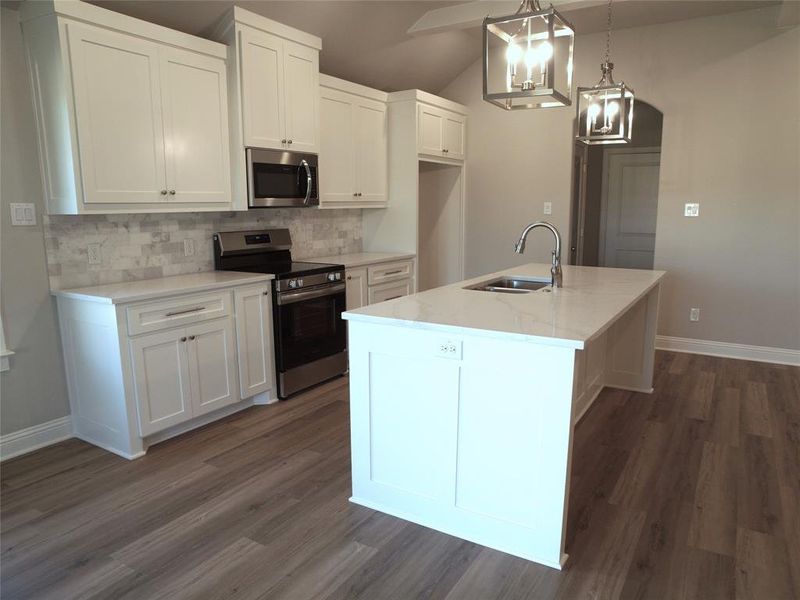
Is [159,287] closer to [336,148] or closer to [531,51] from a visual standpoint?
[336,148]

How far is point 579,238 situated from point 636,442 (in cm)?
346

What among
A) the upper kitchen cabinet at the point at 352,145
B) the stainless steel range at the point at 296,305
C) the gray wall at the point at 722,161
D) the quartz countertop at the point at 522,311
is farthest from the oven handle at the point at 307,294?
the gray wall at the point at 722,161

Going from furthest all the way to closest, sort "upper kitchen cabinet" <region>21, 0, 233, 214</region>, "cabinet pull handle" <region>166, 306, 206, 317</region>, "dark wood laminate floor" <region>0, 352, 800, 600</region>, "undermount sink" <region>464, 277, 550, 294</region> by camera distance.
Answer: "undermount sink" <region>464, 277, 550, 294</region>
"cabinet pull handle" <region>166, 306, 206, 317</region>
"upper kitchen cabinet" <region>21, 0, 233, 214</region>
"dark wood laminate floor" <region>0, 352, 800, 600</region>

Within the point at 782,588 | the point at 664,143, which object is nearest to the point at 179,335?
the point at 782,588

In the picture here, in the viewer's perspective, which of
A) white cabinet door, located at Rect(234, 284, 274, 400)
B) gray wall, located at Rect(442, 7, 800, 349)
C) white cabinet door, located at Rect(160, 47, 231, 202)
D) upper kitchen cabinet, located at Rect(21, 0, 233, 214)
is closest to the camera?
upper kitchen cabinet, located at Rect(21, 0, 233, 214)

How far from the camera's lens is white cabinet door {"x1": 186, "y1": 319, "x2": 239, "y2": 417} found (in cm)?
316

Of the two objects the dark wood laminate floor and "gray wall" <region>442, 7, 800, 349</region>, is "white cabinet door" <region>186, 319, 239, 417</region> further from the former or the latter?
"gray wall" <region>442, 7, 800, 349</region>

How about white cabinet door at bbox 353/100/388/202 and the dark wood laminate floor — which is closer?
the dark wood laminate floor

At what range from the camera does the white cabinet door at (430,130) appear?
4.89 meters

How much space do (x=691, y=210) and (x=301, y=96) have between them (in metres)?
3.36

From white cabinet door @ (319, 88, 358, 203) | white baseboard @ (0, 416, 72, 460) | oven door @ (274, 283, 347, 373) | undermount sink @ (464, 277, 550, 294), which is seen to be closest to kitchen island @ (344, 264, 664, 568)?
undermount sink @ (464, 277, 550, 294)

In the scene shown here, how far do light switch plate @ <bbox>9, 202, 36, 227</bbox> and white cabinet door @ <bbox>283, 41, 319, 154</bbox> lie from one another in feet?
5.18

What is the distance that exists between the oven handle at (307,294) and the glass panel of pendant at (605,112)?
193 centimetres

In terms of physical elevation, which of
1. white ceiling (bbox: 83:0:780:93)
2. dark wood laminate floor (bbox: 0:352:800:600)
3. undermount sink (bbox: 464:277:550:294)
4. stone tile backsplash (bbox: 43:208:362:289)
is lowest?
dark wood laminate floor (bbox: 0:352:800:600)
